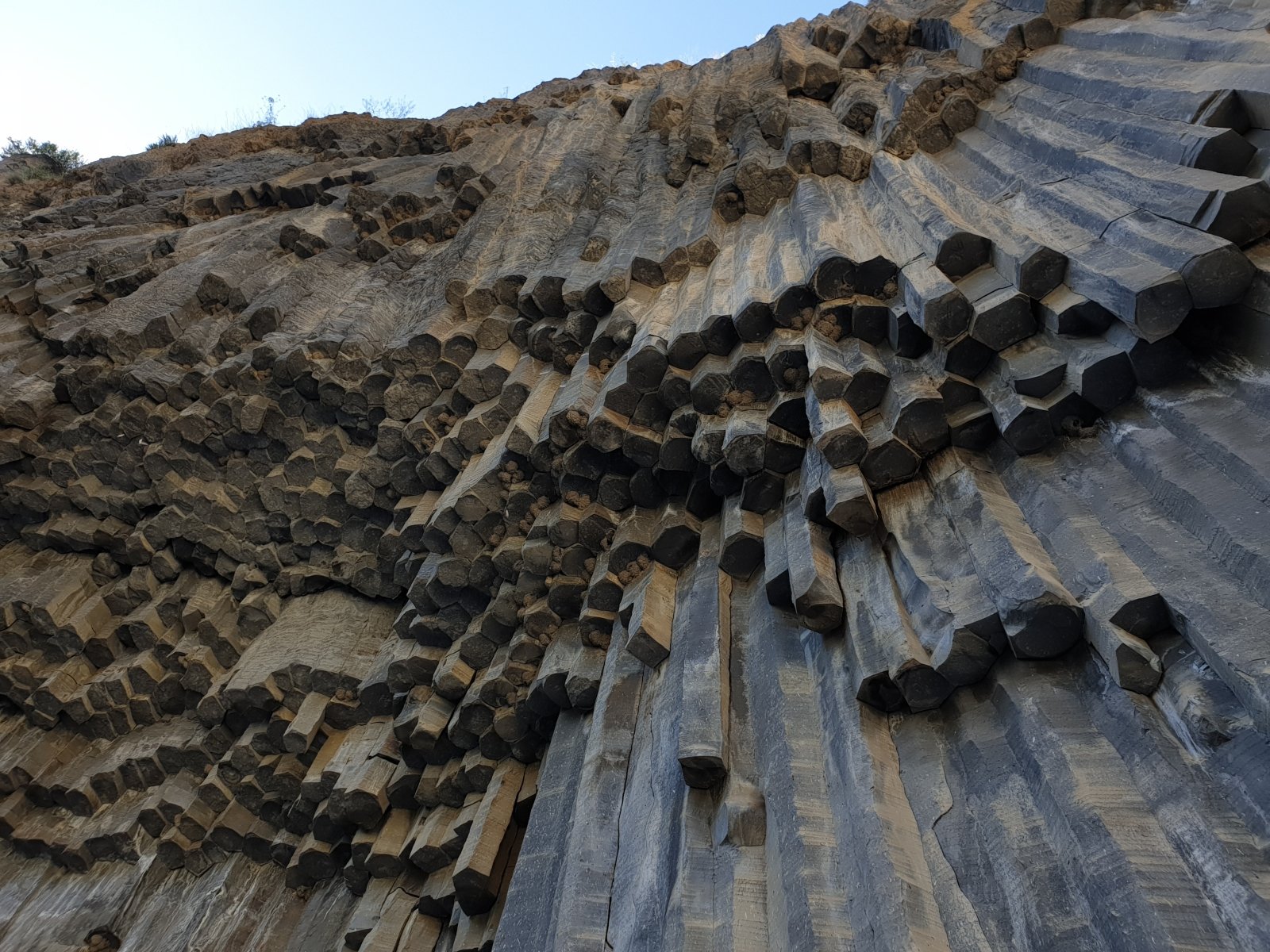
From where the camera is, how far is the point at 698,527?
4.53m

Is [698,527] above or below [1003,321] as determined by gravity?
below

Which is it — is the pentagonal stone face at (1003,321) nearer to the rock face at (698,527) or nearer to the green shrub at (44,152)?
the rock face at (698,527)

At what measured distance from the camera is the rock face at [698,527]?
2.35 m

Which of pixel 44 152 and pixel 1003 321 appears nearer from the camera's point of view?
pixel 1003 321

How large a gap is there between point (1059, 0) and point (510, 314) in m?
4.33

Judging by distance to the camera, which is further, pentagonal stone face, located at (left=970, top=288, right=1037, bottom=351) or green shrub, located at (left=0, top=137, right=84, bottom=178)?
green shrub, located at (left=0, top=137, right=84, bottom=178)

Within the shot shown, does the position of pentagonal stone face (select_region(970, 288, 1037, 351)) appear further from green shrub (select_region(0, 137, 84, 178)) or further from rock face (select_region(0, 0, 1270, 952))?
green shrub (select_region(0, 137, 84, 178))

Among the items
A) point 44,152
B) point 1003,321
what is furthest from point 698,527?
point 44,152

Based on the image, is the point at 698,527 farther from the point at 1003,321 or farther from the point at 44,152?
the point at 44,152

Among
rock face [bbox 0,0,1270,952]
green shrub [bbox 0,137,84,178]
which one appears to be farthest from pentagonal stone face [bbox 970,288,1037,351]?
green shrub [bbox 0,137,84,178]

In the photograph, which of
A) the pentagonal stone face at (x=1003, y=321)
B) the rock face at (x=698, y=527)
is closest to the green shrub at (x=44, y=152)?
the rock face at (x=698, y=527)

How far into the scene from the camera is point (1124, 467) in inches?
→ 109

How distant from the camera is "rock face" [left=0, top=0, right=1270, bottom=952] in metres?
2.35

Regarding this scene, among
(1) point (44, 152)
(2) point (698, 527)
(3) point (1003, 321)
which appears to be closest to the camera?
(3) point (1003, 321)
